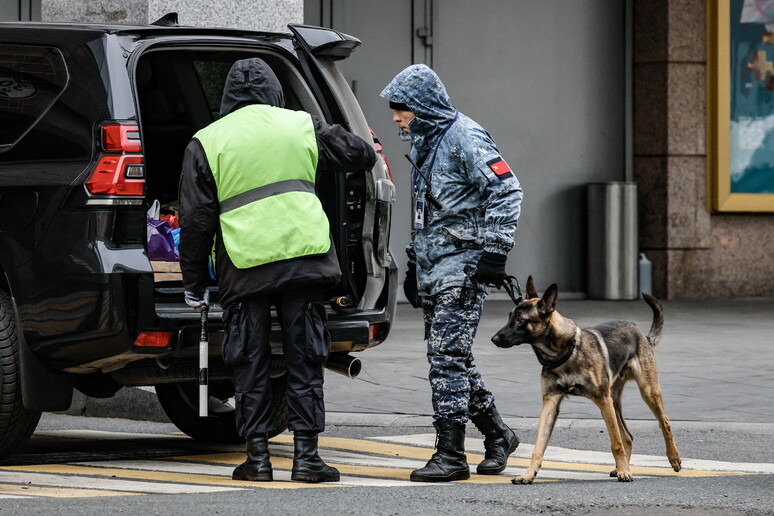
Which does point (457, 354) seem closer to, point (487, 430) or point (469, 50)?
point (487, 430)

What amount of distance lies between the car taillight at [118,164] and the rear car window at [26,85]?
Result: 0.39 meters

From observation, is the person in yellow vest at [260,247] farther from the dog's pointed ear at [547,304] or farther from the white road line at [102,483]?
the dog's pointed ear at [547,304]

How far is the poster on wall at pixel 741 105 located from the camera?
1712cm

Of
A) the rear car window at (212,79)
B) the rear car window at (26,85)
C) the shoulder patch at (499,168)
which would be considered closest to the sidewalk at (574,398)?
the rear car window at (212,79)

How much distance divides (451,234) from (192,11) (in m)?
3.71

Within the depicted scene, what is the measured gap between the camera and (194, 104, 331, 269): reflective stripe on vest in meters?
6.43

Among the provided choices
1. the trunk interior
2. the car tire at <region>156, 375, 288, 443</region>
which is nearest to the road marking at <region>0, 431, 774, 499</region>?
the car tire at <region>156, 375, 288, 443</region>

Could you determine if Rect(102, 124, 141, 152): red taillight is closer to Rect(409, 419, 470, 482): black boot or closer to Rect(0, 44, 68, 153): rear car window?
Rect(0, 44, 68, 153): rear car window

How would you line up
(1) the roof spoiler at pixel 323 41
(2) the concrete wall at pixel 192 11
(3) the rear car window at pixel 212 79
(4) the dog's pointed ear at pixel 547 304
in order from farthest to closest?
(2) the concrete wall at pixel 192 11 < (3) the rear car window at pixel 212 79 < (1) the roof spoiler at pixel 323 41 < (4) the dog's pointed ear at pixel 547 304

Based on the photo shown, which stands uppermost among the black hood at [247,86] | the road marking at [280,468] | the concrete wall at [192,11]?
the concrete wall at [192,11]

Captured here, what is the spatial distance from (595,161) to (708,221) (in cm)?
140

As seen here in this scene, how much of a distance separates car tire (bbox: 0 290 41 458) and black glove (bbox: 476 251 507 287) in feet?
6.47

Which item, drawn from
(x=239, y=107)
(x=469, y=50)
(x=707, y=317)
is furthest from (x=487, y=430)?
(x=469, y=50)

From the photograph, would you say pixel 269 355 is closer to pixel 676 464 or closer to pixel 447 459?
pixel 447 459
